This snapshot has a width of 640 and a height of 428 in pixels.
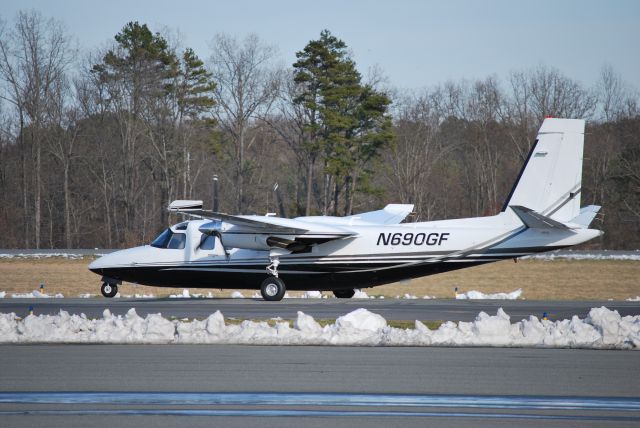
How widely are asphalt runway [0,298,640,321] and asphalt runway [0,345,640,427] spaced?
218 inches

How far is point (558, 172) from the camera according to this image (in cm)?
2258

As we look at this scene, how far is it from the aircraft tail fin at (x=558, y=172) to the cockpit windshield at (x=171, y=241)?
32.9ft

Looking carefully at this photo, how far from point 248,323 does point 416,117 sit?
58.7 meters

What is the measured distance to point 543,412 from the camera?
27.7ft

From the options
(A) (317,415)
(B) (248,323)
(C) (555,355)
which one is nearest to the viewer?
(A) (317,415)

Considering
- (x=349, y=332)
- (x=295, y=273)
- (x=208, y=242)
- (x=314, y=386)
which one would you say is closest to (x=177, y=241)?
(x=208, y=242)

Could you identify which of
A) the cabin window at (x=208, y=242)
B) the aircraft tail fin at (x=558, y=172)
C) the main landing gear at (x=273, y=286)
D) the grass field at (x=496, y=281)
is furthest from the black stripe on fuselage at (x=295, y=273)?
the grass field at (x=496, y=281)

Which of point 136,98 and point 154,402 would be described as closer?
point 154,402

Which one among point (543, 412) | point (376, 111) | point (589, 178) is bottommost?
point (543, 412)

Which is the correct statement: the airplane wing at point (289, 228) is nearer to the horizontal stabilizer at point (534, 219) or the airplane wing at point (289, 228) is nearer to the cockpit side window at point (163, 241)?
the cockpit side window at point (163, 241)

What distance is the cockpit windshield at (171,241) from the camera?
82.7 feet

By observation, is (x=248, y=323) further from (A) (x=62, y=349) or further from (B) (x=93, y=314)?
(B) (x=93, y=314)

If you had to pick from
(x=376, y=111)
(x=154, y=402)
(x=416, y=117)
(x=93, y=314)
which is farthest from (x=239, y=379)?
(x=416, y=117)

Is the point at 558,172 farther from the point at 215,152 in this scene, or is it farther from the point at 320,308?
the point at 215,152
